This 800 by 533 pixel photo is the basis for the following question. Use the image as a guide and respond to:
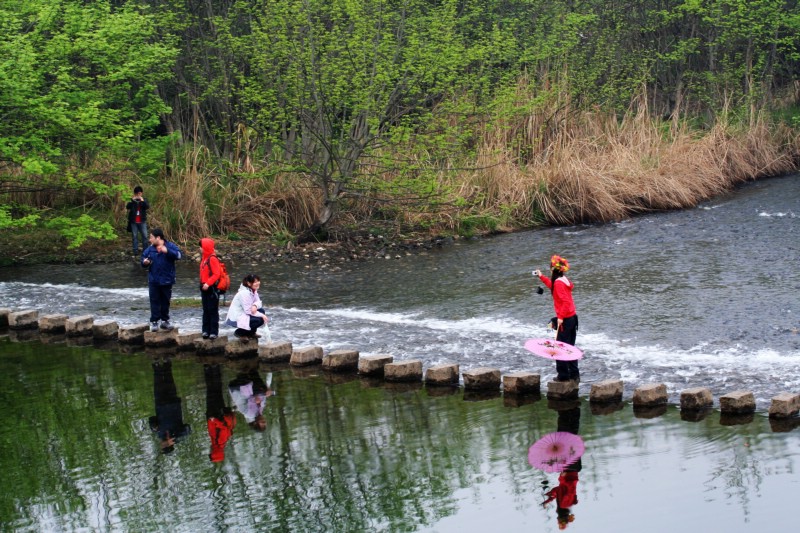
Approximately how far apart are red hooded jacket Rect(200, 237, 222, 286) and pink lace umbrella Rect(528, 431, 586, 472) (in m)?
5.75

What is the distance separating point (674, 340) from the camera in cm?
1366

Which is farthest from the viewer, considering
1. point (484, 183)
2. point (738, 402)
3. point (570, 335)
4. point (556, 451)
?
point (484, 183)

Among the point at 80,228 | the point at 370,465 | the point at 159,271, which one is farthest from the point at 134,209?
the point at 370,465

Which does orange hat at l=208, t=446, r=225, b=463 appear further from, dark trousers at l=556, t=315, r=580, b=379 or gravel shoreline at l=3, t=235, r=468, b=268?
gravel shoreline at l=3, t=235, r=468, b=268

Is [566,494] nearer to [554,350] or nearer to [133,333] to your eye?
[554,350]

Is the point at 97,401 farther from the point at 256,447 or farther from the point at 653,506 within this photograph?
the point at 653,506

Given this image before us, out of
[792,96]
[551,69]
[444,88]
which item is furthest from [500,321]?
[792,96]

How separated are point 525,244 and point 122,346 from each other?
1034cm

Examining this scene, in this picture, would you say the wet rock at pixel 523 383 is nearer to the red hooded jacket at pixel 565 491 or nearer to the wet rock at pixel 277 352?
the red hooded jacket at pixel 565 491

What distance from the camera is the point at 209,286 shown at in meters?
13.8

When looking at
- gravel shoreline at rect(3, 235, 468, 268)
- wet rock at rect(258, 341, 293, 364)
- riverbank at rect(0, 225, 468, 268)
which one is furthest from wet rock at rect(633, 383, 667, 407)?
gravel shoreline at rect(3, 235, 468, 268)

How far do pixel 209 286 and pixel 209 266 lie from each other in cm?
29

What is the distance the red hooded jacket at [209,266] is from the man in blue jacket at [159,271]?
24.7 inches

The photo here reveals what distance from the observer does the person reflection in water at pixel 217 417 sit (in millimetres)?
9905
